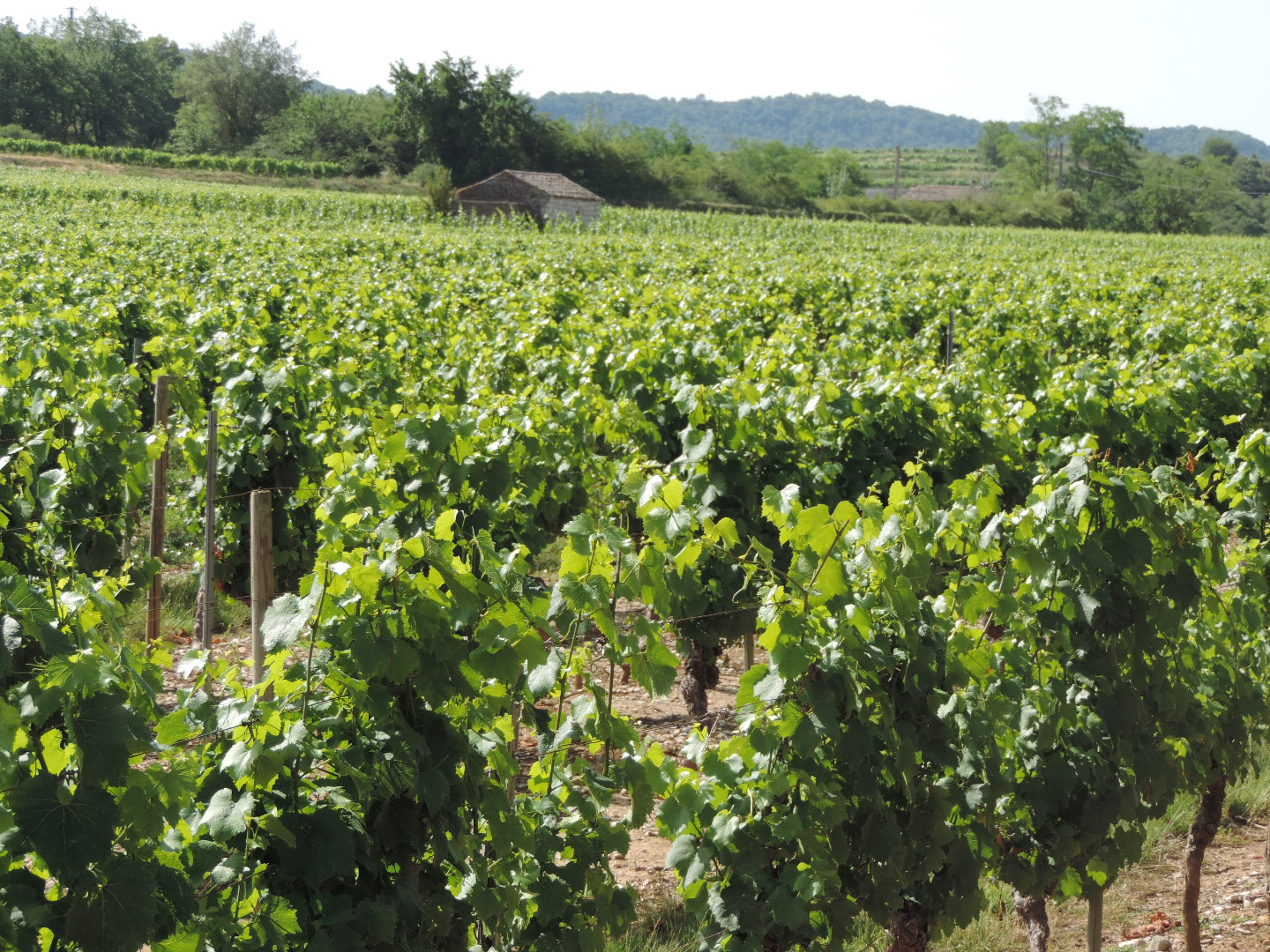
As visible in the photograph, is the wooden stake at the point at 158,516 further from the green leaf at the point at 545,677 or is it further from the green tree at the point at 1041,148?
the green tree at the point at 1041,148

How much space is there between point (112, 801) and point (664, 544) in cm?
117

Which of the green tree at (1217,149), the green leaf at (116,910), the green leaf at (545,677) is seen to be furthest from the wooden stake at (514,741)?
the green tree at (1217,149)

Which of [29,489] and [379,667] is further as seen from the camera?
[29,489]

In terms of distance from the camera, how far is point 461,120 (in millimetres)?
55656

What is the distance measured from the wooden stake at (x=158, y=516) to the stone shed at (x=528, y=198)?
3582 cm

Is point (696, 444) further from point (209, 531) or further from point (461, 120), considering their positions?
point (461, 120)

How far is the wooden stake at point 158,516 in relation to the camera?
217 inches

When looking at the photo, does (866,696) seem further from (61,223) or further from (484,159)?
(484,159)

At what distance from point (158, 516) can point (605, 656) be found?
398 centimetres

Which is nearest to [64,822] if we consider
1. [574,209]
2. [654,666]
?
[654,666]

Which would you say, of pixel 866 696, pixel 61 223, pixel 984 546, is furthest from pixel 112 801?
pixel 61 223

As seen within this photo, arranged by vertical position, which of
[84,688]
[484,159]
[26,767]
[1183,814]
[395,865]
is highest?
[484,159]

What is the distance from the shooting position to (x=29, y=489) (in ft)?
13.9

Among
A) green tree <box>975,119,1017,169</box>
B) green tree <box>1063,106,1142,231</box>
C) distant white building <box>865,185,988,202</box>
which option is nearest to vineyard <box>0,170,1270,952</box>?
distant white building <box>865,185,988,202</box>
